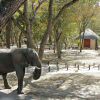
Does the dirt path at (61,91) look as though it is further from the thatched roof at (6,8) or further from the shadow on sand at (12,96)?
the thatched roof at (6,8)

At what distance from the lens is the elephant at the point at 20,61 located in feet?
26.0

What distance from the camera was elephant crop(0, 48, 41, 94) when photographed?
312 inches

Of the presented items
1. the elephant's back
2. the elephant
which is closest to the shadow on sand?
the elephant

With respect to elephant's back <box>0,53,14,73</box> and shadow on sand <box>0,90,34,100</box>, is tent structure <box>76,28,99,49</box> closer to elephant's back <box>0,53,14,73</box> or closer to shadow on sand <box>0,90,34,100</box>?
elephant's back <box>0,53,14,73</box>

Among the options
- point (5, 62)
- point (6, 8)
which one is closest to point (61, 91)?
point (5, 62)

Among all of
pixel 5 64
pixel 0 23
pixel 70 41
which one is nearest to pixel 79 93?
pixel 5 64

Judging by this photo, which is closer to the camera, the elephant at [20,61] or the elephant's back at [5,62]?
the elephant at [20,61]

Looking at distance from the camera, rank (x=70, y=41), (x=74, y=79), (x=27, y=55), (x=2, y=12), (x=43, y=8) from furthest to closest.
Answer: (x=70, y=41)
(x=43, y=8)
(x=74, y=79)
(x=27, y=55)
(x=2, y=12)

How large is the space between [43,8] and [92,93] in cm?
1857

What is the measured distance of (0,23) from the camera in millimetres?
5461

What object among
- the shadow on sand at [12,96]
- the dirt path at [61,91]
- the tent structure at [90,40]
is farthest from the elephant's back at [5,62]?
the tent structure at [90,40]

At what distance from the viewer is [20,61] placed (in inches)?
317

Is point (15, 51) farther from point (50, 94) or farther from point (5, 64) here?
point (50, 94)

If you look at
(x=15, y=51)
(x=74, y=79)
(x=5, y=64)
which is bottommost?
(x=74, y=79)
